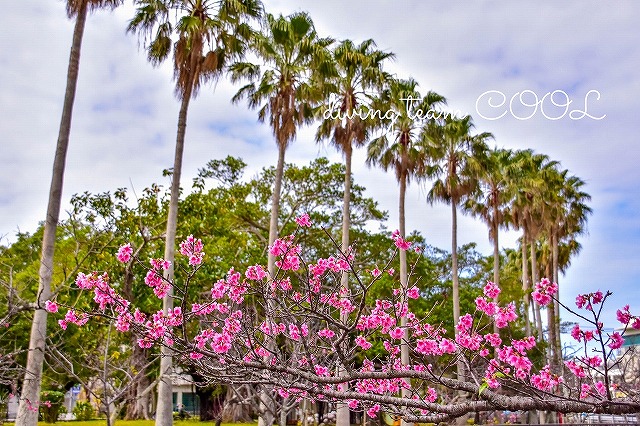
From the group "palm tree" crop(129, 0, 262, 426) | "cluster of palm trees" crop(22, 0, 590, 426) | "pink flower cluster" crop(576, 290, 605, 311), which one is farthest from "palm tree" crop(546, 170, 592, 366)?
"pink flower cluster" crop(576, 290, 605, 311)

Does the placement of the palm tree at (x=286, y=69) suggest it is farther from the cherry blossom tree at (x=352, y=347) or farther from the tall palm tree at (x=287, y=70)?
the cherry blossom tree at (x=352, y=347)

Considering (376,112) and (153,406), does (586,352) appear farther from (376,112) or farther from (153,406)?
(153,406)

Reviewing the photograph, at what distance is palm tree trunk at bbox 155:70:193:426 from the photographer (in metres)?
12.5

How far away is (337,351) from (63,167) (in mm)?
7485

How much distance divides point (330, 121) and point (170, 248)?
325 inches

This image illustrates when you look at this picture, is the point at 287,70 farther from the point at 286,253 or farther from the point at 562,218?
the point at 562,218

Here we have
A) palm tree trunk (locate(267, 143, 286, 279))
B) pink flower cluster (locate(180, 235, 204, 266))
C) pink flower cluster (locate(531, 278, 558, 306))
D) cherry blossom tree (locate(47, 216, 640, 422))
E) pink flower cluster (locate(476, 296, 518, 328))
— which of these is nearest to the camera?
cherry blossom tree (locate(47, 216, 640, 422))

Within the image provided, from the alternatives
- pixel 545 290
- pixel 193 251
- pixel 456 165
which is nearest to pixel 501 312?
pixel 545 290

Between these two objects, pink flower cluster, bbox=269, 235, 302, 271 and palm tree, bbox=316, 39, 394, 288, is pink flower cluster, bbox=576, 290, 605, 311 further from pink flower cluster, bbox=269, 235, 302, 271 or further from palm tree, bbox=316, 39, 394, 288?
palm tree, bbox=316, 39, 394, 288

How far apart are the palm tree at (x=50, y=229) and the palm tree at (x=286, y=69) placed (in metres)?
5.81

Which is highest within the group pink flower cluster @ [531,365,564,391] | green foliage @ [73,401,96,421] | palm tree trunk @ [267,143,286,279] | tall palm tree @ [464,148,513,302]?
tall palm tree @ [464,148,513,302]

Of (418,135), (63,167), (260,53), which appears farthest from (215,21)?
(418,135)

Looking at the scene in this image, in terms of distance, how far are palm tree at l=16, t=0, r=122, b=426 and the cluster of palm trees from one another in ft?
0.06

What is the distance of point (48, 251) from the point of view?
1027 cm
